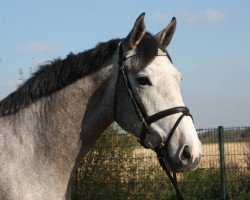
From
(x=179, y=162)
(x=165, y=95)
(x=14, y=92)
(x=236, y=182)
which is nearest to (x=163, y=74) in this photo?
(x=165, y=95)

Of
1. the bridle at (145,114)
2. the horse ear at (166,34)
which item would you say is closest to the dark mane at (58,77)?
the bridle at (145,114)

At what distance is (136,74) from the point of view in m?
4.03

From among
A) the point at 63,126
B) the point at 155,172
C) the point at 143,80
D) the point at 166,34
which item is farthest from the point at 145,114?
the point at 155,172

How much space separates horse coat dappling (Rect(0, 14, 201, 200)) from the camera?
3834mm

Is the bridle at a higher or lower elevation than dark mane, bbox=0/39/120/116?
lower

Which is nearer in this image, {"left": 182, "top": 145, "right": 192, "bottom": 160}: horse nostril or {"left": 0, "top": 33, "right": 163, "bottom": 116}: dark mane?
{"left": 182, "top": 145, "right": 192, "bottom": 160}: horse nostril

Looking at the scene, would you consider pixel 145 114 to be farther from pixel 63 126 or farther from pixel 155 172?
pixel 155 172

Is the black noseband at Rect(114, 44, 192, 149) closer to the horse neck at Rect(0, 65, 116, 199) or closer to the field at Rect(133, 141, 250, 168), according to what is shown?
the horse neck at Rect(0, 65, 116, 199)

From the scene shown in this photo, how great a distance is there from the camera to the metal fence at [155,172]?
9484 millimetres

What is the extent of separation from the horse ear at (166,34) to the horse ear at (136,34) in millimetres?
269

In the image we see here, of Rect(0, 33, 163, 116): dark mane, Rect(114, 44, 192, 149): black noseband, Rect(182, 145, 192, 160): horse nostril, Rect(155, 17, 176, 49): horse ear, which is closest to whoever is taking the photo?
Rect(182, 145, 192, 160): horse nostril

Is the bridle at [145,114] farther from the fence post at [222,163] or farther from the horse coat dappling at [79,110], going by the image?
the fence post at [222,163]

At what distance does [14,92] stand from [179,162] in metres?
1.68

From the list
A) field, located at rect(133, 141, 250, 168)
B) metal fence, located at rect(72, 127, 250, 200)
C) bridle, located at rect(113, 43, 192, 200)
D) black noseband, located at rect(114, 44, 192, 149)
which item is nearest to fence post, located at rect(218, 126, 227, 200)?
metal fence, located at rect(72, 127, 250, 200)
